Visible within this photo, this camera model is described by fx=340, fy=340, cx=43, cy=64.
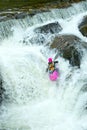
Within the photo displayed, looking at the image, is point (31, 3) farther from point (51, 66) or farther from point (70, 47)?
point (51, 66)

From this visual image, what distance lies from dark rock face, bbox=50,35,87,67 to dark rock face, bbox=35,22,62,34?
164 cm

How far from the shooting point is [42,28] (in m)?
14.8

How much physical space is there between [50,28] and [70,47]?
9.09 feet

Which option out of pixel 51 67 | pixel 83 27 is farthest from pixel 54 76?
pixel 83 27

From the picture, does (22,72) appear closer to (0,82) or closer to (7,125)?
(0,82)

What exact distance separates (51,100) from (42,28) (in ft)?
14.1

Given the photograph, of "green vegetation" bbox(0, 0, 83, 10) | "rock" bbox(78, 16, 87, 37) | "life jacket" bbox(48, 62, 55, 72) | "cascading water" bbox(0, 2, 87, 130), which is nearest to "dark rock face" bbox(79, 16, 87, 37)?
"rock" bbox(78, 16, 87, 37)

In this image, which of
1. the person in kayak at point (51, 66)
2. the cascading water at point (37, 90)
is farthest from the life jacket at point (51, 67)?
the cascading water at point (37, 90)

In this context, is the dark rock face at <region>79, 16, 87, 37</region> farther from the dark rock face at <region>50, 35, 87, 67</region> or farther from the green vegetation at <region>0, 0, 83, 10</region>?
the green vegetation at <region>0, 0, 83, 10</region>

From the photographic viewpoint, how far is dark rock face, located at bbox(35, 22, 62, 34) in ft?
48.3

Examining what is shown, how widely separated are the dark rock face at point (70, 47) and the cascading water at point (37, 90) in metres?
0.22

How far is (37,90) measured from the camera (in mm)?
11953

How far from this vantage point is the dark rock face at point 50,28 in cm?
1473

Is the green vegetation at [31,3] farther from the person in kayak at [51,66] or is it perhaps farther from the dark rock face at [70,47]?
the person in kayak at [51,66]
